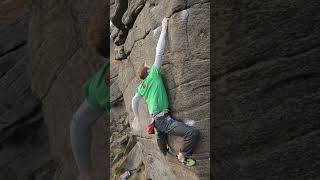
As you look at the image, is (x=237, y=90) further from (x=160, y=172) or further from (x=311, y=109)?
(x=160, y=172)

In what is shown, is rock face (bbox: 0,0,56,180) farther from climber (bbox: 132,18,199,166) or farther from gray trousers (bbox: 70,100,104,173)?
climber (bbox: 132,18,199,166)

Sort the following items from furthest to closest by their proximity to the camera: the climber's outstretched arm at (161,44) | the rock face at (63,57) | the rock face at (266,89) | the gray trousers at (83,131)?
the rock face at (63,57), the gray trousers at (83,131), the climber's outstretched arm at (161,44), the rock face at (266,89)

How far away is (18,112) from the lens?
42.1 feet

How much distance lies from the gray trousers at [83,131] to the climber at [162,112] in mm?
1183

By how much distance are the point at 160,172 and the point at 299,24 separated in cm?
264

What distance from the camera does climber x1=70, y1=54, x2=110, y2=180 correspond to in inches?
270

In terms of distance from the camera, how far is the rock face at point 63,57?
927 centimetres

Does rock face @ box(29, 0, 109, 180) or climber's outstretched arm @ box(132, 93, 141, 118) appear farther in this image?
rock face @ box(29, 0, 109, 180)

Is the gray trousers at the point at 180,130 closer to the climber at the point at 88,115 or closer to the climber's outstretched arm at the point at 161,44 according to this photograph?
the climber's outstretched arm at the point at 161,44

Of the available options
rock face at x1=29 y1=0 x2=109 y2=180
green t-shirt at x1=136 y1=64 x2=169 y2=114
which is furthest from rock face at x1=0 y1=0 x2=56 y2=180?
green t-shirt at x1=136 y1=64 x2=169 y2=114

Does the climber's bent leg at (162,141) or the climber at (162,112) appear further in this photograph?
the climber's bent leg at (162,141)

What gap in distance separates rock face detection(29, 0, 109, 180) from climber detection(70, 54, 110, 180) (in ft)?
2.43

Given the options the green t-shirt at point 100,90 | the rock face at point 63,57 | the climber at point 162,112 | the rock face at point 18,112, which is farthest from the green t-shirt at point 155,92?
the rock face at point 18,112

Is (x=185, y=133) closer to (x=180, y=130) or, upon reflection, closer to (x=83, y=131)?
(x=180, y=130)
